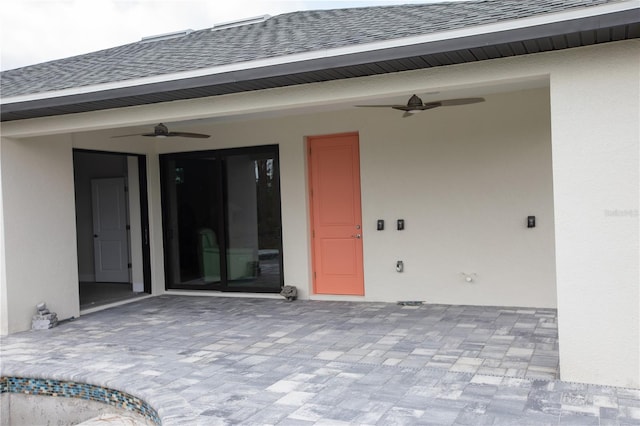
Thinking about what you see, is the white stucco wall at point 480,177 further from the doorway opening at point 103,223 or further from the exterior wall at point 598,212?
the doorway opening at point 103,223

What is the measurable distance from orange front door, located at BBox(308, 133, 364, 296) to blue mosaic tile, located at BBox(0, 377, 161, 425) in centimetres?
430

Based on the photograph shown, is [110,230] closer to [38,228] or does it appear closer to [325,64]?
[38,228]

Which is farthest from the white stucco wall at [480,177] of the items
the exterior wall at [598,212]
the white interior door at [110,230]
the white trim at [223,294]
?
the white interior door at [110,230]

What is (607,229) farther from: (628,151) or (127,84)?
(127,84)

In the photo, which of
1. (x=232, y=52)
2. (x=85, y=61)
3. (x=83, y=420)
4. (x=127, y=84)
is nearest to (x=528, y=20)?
(x=232, y=52)

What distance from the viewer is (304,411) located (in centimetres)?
411

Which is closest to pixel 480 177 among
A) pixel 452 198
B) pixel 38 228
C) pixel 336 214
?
pixel 452 198

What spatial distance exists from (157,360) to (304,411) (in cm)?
218

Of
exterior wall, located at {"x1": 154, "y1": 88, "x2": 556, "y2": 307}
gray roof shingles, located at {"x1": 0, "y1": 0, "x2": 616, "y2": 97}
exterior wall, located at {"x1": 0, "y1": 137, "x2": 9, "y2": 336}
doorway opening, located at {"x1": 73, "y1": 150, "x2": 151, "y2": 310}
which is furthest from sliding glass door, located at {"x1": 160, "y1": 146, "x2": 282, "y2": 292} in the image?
exterior wall, located at {"x1": 0, "y1": 137, "x2": 9, "y2": 336}

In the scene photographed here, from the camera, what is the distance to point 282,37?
649cm

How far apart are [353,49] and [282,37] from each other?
181cm

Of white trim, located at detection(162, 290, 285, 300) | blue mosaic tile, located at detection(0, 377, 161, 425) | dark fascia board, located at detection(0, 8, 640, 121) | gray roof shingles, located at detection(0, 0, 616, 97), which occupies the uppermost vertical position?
gray roof shingles, located at detection(0, 0, 616, 97)

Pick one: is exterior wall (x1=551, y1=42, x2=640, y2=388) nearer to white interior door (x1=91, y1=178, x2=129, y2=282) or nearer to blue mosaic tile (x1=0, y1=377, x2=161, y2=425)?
blue mosaic tile (x1=0, y1=377, x2=161, y2=425)

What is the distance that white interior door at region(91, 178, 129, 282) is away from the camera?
37.8ft
